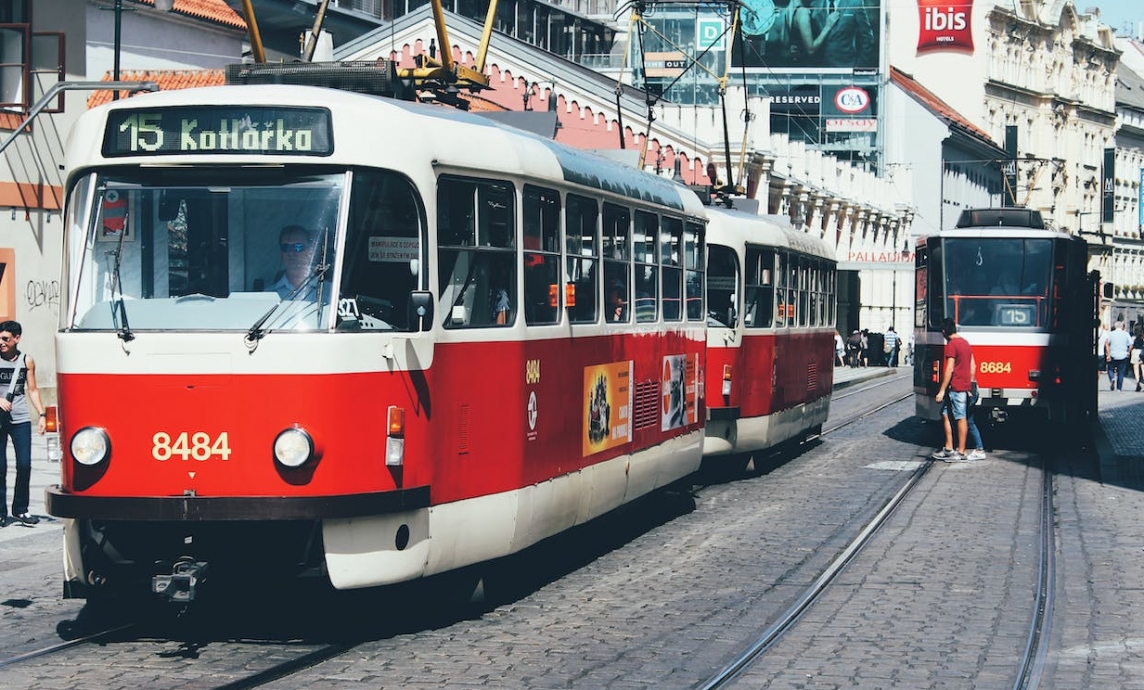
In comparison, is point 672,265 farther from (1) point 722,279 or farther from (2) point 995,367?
(2) point 995,367

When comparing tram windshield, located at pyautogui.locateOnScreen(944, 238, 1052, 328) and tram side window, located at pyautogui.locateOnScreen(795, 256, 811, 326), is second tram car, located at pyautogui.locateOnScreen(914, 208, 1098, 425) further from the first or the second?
tram side window, located at pyautogui.locateOnScreen(795, 256, 811, 326)

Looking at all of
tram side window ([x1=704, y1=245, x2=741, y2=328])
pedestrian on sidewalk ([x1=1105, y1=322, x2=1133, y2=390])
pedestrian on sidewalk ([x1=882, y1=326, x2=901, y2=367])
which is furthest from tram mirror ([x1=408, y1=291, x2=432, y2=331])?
pedestrian on sidewalk ([x1=882, y1=326, x2=901, y2=367])

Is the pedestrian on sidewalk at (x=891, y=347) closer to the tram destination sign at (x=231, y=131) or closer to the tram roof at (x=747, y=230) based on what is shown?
the tram roof at (x=747, y=230)

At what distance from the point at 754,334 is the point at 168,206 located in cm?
1058

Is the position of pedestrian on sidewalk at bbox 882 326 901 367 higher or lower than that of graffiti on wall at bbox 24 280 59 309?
lower

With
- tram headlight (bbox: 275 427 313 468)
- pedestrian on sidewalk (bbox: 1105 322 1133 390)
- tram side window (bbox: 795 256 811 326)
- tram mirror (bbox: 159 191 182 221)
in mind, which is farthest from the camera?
pedestrian on sidewalk (bbox: 1105 322 1133 390)

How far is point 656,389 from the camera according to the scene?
1415 centimetres

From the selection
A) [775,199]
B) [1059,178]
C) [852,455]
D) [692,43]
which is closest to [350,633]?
[852,455]

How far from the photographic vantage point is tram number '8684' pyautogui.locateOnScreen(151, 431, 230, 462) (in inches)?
350

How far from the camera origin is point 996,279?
914 inches

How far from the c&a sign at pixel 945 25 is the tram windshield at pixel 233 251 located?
266 feet

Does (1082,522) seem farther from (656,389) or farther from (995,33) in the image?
(995,33)

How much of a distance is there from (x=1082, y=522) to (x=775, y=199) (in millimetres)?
36233

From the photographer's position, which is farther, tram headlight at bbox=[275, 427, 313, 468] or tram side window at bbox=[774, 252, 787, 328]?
tram side window at bbox=[774, 252, 787, 328]
